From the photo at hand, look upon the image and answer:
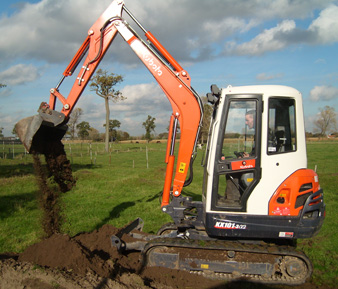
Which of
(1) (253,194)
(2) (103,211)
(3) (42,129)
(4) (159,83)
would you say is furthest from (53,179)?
(1) (253,194)

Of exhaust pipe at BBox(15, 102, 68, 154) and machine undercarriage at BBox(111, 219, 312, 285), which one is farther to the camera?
exhaust pipe at BBox(15, 102, 68, 154)

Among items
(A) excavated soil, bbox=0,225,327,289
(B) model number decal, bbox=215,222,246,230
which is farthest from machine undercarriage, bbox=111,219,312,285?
(B) model number decal, bbox=215,222,246,230

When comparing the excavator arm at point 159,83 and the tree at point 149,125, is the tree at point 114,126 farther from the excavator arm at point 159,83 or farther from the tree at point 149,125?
the excavator arm at point 159,83

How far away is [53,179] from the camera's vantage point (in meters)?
6.51

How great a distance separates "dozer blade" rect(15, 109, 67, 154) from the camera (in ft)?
18.3

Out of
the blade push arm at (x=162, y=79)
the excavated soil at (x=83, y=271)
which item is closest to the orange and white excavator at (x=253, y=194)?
the excavated soil at (x=83, y=271)

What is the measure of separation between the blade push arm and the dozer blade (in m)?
0.30

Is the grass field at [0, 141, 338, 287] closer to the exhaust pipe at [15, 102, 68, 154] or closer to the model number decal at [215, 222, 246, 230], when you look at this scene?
the exhaust pipe at [15, 102, 68, 154]

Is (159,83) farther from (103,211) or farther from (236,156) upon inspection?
(103,211)

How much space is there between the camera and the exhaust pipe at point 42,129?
5582 millimetres

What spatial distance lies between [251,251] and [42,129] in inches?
176

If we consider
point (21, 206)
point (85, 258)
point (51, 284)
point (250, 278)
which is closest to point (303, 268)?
point (250, 278)

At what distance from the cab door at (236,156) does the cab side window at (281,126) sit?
0.23m

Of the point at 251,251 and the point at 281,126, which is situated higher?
the point at 281,126
